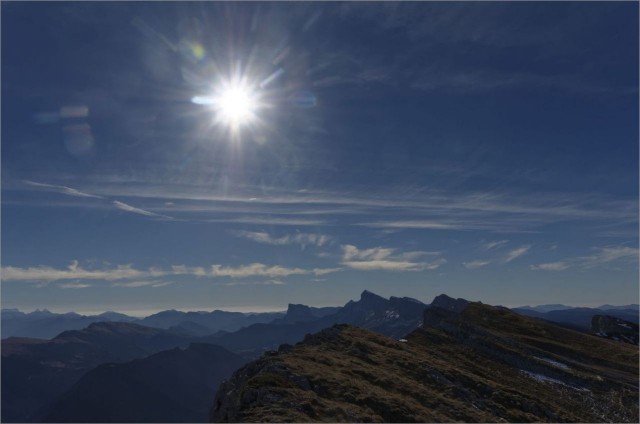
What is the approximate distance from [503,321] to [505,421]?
2337 inches

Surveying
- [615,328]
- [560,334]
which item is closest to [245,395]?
[560,334]

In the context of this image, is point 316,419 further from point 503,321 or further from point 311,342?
point 503,321

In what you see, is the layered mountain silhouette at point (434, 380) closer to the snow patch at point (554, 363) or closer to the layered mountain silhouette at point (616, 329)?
the snow patch at point (554, 363)

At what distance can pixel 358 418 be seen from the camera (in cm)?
2997

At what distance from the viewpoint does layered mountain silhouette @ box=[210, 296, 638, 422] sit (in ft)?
105

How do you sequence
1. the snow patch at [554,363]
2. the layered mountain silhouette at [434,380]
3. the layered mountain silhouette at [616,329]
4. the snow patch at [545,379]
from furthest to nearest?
1. the layered mountain silhouette at [616,329]
2. the snow patch at [554,363]
3. the snow patch at [545,379]
4. the layered mountain silhouette at [434,380]

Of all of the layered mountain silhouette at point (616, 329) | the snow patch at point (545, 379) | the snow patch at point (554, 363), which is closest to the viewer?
the snow patch at point (545, 379)

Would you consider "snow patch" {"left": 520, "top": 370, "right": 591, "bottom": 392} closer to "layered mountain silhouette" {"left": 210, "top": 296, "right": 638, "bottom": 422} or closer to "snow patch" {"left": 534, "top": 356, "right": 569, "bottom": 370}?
"layered mountain silhouette" {"left": 210, "top": 296, "right": 638, "bottom": 422}

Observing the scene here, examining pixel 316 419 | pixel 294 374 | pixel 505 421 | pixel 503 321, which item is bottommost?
pixel 505 421

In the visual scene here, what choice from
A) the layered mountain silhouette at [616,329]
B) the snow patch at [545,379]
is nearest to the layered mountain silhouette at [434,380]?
the snow patch at [545,379]

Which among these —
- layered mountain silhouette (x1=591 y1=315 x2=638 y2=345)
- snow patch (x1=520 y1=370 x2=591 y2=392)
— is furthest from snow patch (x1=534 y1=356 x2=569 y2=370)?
layered mountain silhouette (x1=591 y1=315 x2=638 y2=345)

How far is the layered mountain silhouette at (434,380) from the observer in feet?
105

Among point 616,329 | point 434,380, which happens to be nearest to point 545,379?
point 434,380

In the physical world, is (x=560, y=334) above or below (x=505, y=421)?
above
